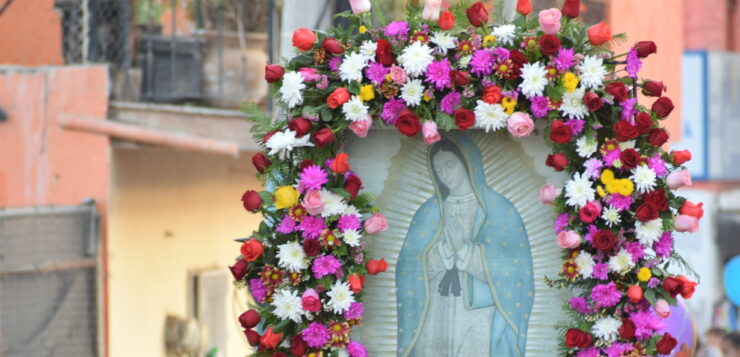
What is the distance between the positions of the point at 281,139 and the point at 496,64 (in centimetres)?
81

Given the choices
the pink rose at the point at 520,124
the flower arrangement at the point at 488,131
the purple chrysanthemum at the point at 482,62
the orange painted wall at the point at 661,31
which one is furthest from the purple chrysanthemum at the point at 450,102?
the orange painted wall at the point at 661,31

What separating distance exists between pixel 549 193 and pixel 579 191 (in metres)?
0.11

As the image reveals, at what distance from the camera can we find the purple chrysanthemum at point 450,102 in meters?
4.13

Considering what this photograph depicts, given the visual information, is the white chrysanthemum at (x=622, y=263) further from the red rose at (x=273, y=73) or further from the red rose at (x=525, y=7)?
the red rose at (x=273, y=73)

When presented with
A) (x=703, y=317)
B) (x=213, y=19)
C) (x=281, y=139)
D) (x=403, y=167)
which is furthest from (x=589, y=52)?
(x=703, y=317)

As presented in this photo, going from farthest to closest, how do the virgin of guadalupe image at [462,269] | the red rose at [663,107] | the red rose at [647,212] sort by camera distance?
the virgin of guadalupe image at [462,269], the red rose at [663,107], the red rose at [647,212]

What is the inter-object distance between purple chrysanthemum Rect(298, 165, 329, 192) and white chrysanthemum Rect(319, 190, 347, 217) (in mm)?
38

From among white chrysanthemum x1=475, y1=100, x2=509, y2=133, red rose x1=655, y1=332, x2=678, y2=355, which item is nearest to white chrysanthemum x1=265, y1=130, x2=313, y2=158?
white chrysanthemum x1=475, y1=100, x2=509, y2=133

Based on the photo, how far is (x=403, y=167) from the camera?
14.0 feet

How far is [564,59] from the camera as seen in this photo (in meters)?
4.07

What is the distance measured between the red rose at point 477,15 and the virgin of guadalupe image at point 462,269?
0.43m

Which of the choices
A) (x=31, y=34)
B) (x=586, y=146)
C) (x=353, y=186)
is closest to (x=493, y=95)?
(x=586, y=146)

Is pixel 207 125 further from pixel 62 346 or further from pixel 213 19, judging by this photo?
pixel 62 346

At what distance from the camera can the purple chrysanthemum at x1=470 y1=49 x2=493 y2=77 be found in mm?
4094
